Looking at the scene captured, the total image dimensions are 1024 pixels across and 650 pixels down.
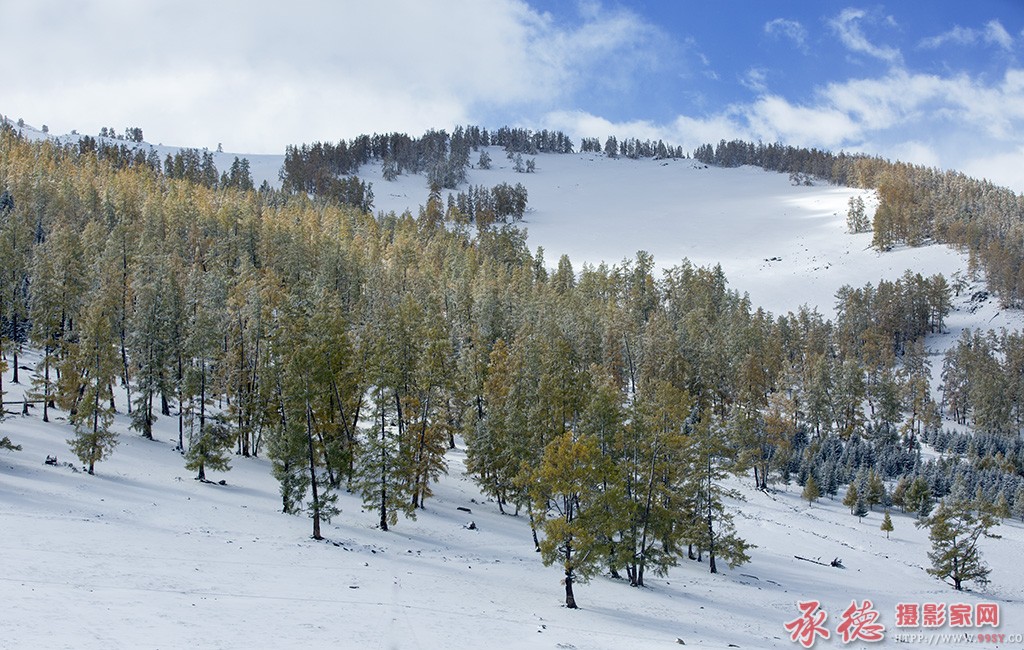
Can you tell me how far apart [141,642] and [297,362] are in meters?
17.1

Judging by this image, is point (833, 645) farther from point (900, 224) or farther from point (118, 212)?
point (900, 224)

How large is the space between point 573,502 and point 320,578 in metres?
11.7

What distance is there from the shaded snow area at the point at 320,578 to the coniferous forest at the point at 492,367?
203 centimetres

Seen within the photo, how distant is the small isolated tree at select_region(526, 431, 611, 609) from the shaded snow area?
1892 mm

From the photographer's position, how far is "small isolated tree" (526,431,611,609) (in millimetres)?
29203

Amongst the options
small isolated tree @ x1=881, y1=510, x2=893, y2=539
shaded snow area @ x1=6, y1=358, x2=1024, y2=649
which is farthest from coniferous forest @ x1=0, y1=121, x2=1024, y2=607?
small isolated tree @ x1=881, y1=510, x2=893, y2=539

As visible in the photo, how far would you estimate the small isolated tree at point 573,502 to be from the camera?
95.8ft

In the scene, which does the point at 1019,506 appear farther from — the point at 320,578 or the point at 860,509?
the point at 320,578

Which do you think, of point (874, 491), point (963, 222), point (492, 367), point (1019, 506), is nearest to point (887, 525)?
point (874, 491)

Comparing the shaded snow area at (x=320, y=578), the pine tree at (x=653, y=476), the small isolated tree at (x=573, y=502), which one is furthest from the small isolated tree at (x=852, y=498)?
the small isolated tree at (x=573, y=502)

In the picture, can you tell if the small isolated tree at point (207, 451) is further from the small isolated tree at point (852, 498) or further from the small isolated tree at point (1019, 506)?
the small isolated tree at point (1019, 506)

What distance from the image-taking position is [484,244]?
490ft

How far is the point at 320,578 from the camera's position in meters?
26.6

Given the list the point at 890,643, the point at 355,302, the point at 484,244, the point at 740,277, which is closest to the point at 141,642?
the point at 890,643
